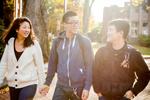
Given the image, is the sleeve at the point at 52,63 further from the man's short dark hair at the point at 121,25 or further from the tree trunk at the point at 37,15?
the tree trunk at the point at 37,15

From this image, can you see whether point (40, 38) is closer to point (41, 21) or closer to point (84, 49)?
point (41, 21)

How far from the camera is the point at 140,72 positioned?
6.27 meters

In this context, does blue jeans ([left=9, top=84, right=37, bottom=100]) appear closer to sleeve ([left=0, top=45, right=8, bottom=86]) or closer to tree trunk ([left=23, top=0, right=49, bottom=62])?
sleeve ([left=0, top=45, right=8, bottom=86])

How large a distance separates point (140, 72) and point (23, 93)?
176 centimetres

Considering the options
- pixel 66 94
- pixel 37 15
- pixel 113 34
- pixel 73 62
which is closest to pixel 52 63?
pixel 73 62

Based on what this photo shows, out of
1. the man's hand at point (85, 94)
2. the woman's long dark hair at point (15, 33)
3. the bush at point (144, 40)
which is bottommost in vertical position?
the bush at point (144, 40)

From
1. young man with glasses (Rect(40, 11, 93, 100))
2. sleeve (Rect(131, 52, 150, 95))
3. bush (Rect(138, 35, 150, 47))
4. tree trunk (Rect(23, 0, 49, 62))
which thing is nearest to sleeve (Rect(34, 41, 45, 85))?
young man with glasses (Rect(40, 11, 93, 100))

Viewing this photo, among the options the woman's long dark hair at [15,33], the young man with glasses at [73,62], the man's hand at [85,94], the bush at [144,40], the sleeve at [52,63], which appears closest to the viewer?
the man's hand at [85,94]

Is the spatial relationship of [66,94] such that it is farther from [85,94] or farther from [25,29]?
[25,29]

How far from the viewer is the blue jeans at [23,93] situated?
22.8ft

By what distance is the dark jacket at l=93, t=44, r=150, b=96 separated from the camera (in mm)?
6246

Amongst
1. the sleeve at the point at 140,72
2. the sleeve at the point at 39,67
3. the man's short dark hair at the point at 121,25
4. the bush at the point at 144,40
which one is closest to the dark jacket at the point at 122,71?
the sleeve at the point at 140,72

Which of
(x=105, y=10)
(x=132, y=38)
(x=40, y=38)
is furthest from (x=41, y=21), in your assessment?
(x=105, y=10)

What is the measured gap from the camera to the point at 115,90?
20.5 feet
